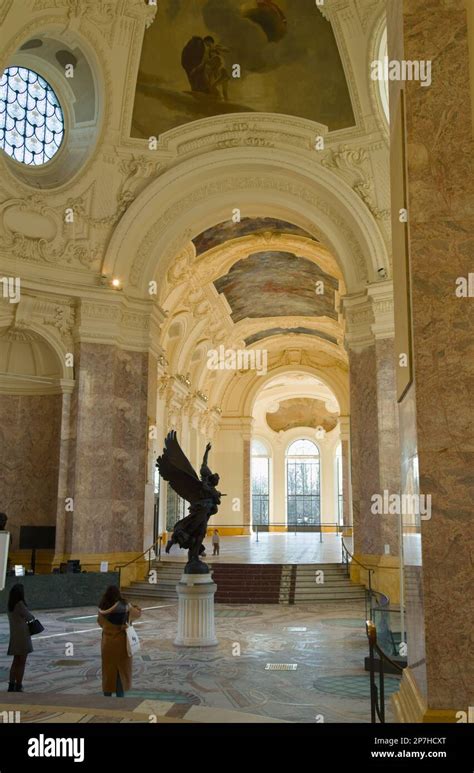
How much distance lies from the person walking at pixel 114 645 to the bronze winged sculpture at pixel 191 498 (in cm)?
397

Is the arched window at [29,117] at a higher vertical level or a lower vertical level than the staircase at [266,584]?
higher

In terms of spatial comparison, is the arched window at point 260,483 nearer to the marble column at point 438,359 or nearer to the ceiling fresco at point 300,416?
the ceiling fresco at point 300,416

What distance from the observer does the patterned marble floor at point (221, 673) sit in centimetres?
535

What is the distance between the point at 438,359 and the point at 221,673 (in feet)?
19.2

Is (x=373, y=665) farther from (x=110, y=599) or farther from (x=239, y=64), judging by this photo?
(x=239, y=64)

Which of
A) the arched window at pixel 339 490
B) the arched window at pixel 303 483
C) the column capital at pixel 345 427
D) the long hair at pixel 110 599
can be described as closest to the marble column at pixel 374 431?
the long hair at pixel 110 599

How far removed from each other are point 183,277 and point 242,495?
58.1 ft

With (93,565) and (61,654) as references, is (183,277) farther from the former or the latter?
(61,654)

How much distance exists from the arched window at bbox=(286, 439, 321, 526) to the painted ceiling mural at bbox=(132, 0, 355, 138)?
108 ft
